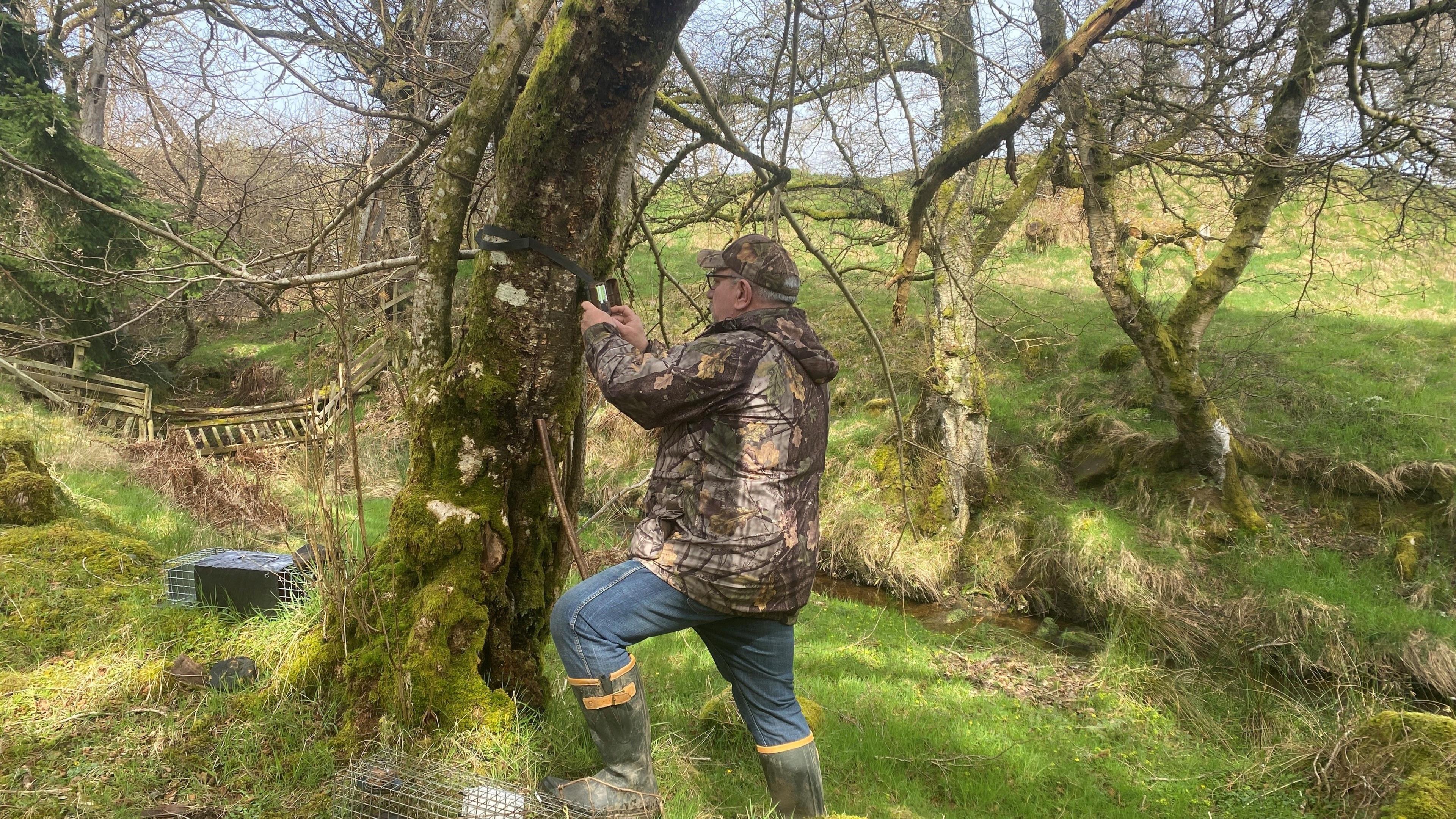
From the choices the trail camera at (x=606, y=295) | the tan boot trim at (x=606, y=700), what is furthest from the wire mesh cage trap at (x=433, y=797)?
the trail camera at (x=606, y=295)

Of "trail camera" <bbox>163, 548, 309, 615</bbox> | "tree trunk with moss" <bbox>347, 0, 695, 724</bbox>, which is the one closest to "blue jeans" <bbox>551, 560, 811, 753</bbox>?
"tree trunk with moss" <bbox>347, 0, 695, 724</bbox>

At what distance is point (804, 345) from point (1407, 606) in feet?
A: 23.0

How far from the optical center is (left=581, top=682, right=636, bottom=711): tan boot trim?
8.27 feet

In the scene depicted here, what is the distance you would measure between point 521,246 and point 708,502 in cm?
120

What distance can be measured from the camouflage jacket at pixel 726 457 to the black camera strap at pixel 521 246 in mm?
400

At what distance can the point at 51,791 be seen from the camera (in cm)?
251

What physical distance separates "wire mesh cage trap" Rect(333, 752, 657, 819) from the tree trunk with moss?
22 cm

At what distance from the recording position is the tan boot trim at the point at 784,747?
281cm

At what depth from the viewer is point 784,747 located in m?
2.81

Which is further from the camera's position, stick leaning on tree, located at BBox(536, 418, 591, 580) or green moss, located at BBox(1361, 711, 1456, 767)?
green moss, located at BBox(1361, 711, 1456, 767)

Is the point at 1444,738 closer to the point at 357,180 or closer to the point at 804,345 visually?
the point at 804,345

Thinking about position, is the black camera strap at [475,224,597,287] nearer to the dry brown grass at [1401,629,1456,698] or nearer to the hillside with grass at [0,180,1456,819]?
the hillside with grass at [0,180,1456,819]

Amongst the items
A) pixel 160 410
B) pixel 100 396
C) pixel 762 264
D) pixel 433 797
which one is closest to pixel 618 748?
pixel 433 797

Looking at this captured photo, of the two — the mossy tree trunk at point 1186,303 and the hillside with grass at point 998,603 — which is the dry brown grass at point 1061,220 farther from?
the mossy tree trunk at point 1186,303
